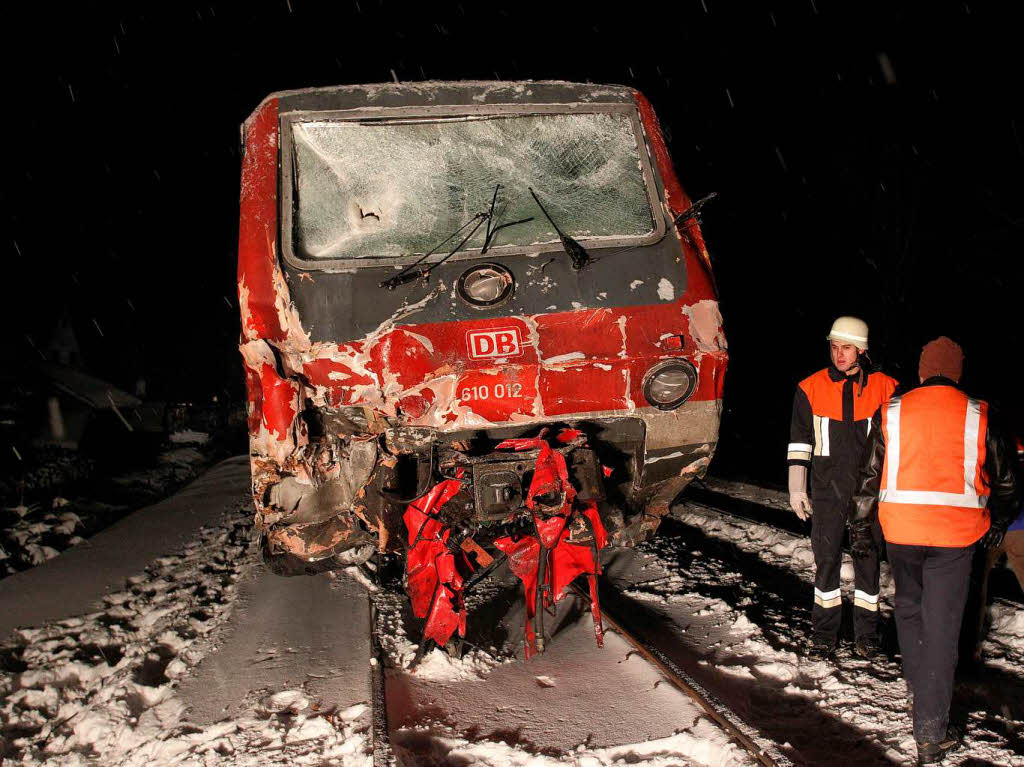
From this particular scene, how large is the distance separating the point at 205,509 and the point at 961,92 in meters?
14.0

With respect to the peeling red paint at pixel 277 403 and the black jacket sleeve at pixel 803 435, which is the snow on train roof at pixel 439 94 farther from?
the black jacket sleeve at pixel 803 435

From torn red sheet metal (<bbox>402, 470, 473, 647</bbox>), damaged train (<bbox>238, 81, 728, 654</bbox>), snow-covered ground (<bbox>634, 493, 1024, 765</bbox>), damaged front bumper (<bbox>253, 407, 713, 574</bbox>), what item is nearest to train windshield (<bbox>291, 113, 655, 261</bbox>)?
damaged train (<bbox>238, 81, 728, 654</bbox>)

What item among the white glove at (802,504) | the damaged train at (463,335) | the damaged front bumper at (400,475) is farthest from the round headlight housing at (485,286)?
the white glove at (802,504)

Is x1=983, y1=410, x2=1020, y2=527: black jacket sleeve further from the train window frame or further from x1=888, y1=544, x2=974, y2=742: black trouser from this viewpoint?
the train window frame

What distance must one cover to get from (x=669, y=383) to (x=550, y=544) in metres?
0.94

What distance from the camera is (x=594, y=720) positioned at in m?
3.19

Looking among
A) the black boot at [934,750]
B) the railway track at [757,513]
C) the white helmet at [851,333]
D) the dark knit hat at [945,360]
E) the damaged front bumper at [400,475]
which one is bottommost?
the railway track at [757,513]

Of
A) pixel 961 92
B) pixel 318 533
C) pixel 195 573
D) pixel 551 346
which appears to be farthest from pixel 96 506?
pixel 961 92

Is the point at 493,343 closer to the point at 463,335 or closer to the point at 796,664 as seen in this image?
the point at 463,335

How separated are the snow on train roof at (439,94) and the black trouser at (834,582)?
252 cm

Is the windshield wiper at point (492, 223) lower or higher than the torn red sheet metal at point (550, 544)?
higher

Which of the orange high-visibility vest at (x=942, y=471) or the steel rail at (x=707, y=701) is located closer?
the steel rail at (x=707, y=701)

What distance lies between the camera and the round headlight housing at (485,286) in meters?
3.43

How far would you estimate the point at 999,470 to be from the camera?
9.62 feet
